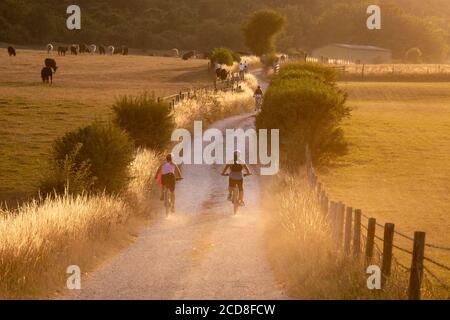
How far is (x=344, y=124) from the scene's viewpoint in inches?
1756

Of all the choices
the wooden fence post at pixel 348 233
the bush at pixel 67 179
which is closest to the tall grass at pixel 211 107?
the bush at pixel 67 179

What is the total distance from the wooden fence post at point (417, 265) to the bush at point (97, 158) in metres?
10.4

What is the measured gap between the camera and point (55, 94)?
49156 millimetres

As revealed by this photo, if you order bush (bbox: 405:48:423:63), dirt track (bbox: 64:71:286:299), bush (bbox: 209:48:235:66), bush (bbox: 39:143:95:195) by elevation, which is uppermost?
bush (bbox: 405:48:423:63)

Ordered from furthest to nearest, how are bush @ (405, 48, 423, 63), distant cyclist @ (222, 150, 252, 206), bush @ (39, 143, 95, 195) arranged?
1. bush @ (405, 48, 423, 63)
2. distant cyclist @ (222, 150, 252, 206)
3. bush @ (39, 143, 95, 195)

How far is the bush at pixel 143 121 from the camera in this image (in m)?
26.5

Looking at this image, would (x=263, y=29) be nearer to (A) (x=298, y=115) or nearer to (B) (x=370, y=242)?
(A) (x=298, y=115)

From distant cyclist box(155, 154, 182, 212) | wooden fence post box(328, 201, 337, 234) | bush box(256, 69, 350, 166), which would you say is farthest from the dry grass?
wooden fence post box(328, 201, 337, 234)

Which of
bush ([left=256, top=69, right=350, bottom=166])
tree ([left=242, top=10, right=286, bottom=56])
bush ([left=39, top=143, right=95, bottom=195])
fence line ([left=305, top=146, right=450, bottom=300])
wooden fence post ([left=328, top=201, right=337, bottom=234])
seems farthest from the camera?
tree ([left=242, top=10, right=286, bottom=56])

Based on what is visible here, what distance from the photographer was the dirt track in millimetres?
11180

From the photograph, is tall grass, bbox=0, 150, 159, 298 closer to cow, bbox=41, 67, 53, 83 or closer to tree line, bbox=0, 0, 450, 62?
cow, bbox=41, 67, 53, 83

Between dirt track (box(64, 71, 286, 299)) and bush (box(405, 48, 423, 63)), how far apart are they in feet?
428
